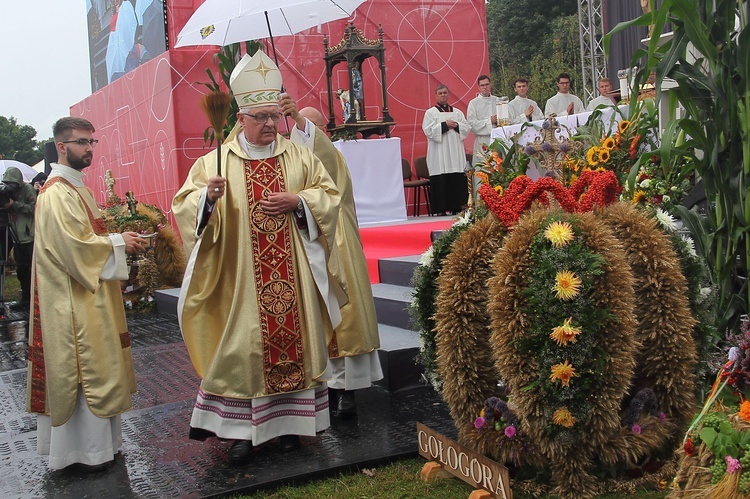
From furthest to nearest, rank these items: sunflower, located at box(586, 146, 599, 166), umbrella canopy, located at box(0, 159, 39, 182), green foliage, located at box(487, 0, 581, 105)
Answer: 1. green foliage, located at box(487, 0, 581, 105)
2. umbrella canopy, located at box(0, 159, 39, 182)
3. sunflower, located at box(586, 146, 599, 166)

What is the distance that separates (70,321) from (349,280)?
168 cm

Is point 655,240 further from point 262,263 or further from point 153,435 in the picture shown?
point 153,435

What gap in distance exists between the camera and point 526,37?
3394 centimetres

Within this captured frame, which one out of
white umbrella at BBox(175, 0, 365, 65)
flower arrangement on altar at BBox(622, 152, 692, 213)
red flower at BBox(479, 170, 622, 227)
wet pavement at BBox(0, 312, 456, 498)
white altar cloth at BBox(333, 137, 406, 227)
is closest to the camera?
red flower at BBox(479, 170, 622, 227)

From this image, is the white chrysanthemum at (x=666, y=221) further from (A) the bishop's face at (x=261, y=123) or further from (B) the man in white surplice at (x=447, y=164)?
(B) the man in white surplice at (x=447, y=164)

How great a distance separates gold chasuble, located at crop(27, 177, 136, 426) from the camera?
4230 millimetres

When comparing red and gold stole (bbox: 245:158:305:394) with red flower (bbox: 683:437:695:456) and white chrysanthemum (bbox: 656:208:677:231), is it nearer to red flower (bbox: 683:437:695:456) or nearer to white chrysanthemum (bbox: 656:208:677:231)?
white chrysanthemum (bbox: 656:208:677:231)

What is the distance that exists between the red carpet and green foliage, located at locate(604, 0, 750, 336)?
365 cm

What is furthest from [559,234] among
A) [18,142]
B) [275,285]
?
[18,142]

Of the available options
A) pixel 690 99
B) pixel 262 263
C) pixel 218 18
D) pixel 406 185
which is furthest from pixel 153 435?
pixel 406 185

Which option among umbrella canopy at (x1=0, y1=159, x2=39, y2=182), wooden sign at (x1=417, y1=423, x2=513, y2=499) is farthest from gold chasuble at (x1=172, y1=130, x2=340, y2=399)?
umbrella canopy at (x1=0, y1=159, x2=39, y2=182)

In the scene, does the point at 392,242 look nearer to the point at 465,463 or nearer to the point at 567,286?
the point at 465,463

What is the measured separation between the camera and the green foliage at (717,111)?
3617 millimetres

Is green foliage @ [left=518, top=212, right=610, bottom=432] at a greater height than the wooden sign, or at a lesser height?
greater
